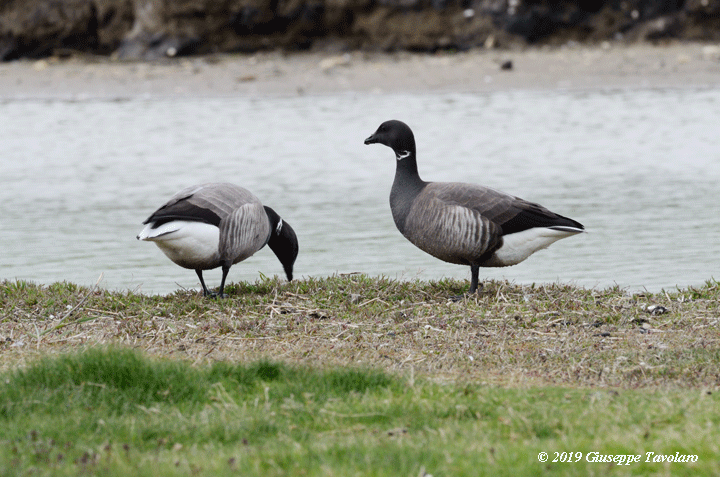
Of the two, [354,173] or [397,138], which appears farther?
[354,173]

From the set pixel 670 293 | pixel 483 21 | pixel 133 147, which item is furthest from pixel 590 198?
pixel 483 21

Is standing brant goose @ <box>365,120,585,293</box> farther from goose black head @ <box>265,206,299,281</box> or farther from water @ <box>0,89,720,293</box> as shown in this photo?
goose black head @ <box>265,206,299,281</box>

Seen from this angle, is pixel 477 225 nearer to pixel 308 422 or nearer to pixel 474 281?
pixel 474 281

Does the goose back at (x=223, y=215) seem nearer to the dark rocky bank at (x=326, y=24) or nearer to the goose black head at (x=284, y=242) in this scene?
the goose black head at (x=284, y=242)

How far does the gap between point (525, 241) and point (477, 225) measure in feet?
1.52

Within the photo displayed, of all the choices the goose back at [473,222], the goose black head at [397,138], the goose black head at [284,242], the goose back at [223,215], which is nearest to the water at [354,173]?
the goose back at [473,222]

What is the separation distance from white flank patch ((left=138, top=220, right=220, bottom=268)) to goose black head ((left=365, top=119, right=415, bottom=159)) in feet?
6.33

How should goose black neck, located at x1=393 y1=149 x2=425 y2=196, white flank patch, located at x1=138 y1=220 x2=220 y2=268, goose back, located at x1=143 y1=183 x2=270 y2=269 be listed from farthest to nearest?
goose black neck, located at x1=393 y1=149 x2=425 y2=196
goose back, located at x1=143 y1=183 x2=270 y2=269
white flank patch, located at x1=138 y1=220 x2=220 y2=268

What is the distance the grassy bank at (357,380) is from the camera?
4.47 meters

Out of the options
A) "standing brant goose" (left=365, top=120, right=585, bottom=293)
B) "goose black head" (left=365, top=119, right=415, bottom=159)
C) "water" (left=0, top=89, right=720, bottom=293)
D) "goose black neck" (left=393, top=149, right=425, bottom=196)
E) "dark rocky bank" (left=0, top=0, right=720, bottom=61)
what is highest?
"dark rocky bank" (left=0, top=0, right=720, bottom=61)

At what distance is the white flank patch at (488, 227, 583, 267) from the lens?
8.35m

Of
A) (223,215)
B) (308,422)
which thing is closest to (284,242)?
(223,215)

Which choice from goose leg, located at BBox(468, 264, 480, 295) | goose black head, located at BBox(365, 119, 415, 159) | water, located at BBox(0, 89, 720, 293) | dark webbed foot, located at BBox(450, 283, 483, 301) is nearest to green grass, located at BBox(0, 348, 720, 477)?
dark webbed foot, located at BBox(450, 283, 483, 301)

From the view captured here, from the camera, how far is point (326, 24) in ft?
101
